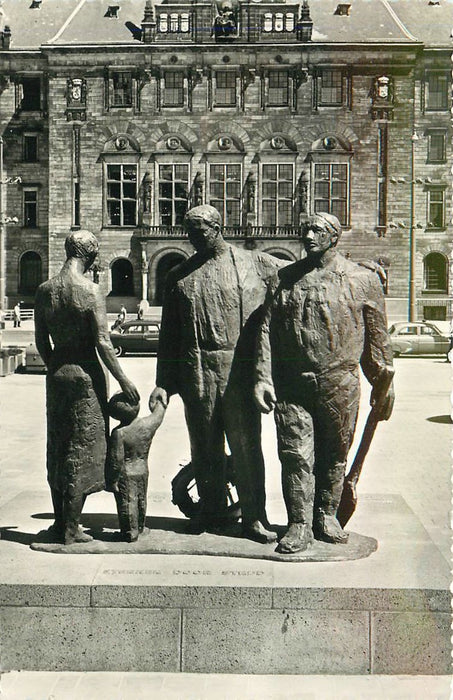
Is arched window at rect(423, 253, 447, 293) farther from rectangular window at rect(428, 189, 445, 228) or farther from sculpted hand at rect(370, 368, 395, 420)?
sculpted hand at rect(370, 368, 395, 420)

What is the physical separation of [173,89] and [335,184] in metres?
8.62

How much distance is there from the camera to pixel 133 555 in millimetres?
5480

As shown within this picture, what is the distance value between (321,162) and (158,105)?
7.93 metres

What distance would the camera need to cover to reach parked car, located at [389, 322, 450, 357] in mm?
25125

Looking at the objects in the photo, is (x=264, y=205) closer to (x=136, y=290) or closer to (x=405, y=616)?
(x=136, y=290)

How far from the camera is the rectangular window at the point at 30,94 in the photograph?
45.4m

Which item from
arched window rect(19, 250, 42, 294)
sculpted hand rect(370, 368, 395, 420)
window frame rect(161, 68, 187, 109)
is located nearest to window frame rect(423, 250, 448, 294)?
window frame rect(161, 68, 187, 109)

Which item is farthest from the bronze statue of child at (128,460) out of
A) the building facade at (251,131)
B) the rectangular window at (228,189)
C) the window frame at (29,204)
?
the window frame at (29,204)

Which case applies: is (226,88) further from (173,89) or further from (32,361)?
(32,361)

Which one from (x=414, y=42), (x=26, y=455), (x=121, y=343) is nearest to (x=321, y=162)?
(x=414, y=42)

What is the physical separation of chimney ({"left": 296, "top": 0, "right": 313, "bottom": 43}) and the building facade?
83 millimetres

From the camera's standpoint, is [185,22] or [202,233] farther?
[185,22]

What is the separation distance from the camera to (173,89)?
4328cm

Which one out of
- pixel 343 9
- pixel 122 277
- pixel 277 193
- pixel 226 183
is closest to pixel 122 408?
pixel 122 277
